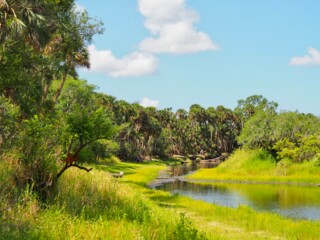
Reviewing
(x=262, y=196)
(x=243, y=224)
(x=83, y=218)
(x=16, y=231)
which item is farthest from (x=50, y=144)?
(x=262, y=196)

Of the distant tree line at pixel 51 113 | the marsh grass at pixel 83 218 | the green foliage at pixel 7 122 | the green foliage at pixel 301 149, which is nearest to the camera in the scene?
the marsh grass at pixel 83 218

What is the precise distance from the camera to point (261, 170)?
5606 centimetres

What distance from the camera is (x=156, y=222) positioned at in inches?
606

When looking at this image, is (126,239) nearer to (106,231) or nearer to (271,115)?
(106,231)

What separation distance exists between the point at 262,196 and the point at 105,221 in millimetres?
27150

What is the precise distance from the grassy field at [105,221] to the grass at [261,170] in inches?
1111

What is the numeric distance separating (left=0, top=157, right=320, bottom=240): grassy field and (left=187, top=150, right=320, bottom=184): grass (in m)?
28.2

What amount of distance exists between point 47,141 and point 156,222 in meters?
5.48

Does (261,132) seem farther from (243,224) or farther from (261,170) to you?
(243,224)

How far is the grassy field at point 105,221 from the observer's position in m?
12.6

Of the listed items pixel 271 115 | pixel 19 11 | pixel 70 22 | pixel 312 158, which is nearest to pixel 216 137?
pixel 271 115

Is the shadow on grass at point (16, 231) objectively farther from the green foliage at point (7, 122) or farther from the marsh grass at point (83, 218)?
the green foliage at point (7, 122)

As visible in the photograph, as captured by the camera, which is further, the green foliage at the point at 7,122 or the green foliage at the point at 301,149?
the green foliage at the point at 301,149

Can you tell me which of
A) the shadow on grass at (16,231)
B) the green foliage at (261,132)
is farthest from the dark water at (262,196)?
the shadow on grass at (16,231)
